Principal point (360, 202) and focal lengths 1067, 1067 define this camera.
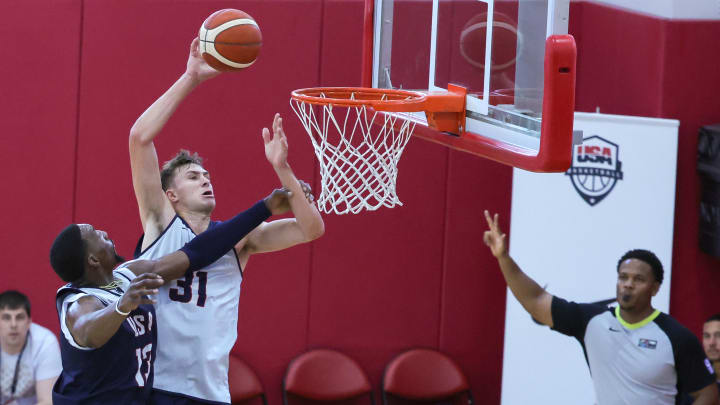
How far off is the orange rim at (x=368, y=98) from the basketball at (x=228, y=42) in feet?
0.89

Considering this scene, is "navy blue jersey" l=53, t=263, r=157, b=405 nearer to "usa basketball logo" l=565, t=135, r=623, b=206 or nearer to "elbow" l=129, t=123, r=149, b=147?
"elbow" l=129, t=123, r=149, b=147

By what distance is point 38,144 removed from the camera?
6383 mm

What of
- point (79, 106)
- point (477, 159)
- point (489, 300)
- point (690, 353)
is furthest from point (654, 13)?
point (79, 106)

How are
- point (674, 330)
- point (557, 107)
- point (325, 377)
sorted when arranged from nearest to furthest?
point (557, 107) < point (674, 330) < point (325, 377)

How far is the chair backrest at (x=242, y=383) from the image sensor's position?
6.37 metres

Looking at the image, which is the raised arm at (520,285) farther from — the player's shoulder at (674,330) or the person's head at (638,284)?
the player's shoulder at (674,330)

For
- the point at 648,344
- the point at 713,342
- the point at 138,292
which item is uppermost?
the point at 138,292

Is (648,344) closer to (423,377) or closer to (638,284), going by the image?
(638,284)

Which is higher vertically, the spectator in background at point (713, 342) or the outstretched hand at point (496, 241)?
the outstretched hand at point (496, 241)

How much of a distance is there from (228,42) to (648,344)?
2482 millimetres

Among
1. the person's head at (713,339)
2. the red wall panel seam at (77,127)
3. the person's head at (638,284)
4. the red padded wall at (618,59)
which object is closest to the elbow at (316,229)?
the person's head at (638,284)

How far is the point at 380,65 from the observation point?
5352 millimetres

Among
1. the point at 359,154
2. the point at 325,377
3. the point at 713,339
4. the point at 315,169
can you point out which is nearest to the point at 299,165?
the point at 315,169

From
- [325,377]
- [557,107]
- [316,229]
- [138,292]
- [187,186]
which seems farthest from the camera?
[325,377]
